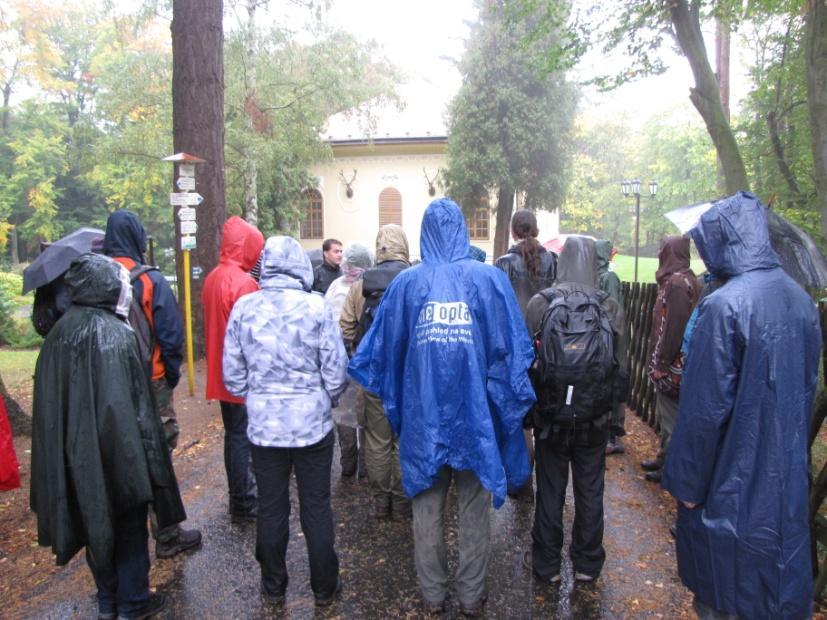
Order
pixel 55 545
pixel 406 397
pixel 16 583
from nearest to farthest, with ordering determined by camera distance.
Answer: pixel 55 545 < pixel 406 397 < pixel 16 583

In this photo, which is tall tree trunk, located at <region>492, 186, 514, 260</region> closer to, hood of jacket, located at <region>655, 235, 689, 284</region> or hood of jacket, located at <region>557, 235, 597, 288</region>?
hood of jacket, located at <region>655, 235, 689, 284</region>

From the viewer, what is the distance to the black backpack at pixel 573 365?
10.1 ft

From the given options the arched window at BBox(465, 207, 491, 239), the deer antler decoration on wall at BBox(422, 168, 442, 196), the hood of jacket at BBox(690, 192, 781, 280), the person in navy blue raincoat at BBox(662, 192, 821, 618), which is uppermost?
the deer antler decoration on wall at BBox(422, 168, 442, 196)

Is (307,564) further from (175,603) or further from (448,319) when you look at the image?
(448,319)

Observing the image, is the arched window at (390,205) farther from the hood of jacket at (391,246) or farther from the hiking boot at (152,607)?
the hiking boot at (152,607)

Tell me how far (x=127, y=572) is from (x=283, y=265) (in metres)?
1.80

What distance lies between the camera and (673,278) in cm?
445

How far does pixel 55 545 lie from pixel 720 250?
335 centimetres

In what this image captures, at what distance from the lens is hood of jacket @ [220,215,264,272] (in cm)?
418

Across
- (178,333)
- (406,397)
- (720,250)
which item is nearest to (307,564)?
(406,397)

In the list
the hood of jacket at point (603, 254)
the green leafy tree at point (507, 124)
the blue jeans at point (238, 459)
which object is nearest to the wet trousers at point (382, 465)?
the blue jeans at point (238, 459)

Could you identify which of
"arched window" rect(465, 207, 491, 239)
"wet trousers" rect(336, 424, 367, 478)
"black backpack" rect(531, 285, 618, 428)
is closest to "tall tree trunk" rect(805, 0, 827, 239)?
"black backpack" rect(531, 285, 618, 428)

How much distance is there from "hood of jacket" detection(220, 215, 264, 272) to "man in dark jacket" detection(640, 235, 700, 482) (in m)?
3.11

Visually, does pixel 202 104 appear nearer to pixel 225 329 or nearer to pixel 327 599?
pixel 225 329
